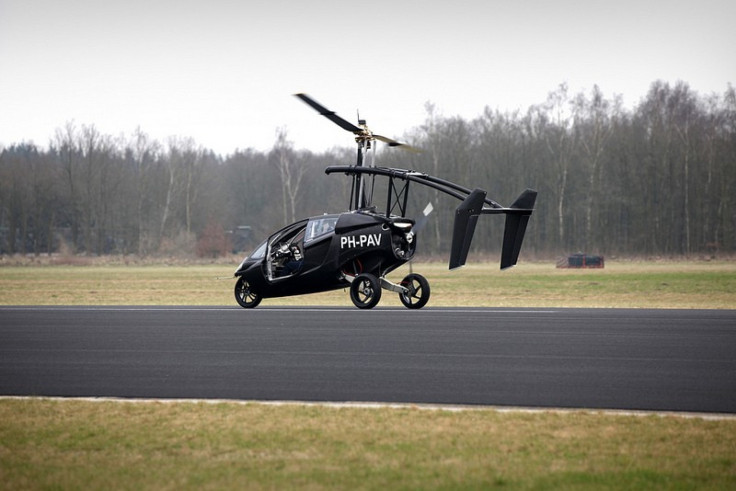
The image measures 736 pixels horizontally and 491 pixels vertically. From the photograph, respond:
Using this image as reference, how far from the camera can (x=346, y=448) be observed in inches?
283

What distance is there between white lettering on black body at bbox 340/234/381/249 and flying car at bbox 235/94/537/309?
0.9 inches

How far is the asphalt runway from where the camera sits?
9.58 meters

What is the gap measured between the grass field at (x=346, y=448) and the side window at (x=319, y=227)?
427 inches

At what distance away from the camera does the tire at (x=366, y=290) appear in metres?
19.5

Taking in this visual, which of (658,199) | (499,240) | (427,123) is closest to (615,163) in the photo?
(658,199)

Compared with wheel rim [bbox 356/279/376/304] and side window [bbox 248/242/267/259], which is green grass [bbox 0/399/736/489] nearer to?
wheel rim [bbox 356/279/376/304]

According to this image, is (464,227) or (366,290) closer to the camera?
(464,227)

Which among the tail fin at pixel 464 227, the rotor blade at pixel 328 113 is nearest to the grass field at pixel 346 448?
the tail fin at pixel 464 227

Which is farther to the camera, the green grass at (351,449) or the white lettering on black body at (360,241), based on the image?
the white lettering on black body at (360,241)

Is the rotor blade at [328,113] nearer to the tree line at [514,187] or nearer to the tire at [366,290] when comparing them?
the tire at [366,290]

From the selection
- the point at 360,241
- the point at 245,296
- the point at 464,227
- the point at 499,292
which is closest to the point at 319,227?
the point at 360,241

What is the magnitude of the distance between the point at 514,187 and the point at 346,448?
7451 cm

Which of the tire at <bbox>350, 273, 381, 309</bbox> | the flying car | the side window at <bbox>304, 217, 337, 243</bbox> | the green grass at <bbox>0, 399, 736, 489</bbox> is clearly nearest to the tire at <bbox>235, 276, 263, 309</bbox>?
the flying car

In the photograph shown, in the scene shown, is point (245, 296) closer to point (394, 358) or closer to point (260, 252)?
point (260, 252)
